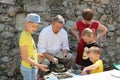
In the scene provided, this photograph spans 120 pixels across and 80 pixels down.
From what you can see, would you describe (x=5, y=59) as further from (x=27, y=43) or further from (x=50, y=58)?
(x=27, y=43)

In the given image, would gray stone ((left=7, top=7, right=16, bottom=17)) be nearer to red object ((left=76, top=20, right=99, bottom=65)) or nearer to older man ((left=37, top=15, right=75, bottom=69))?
older man ((left=37, top=15, right=75, bottom=69))

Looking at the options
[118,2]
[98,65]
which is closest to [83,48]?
[98,65]

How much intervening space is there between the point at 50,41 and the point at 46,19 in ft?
2.35

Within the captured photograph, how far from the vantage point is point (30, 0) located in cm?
539

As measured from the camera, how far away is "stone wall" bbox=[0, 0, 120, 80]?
209 inches

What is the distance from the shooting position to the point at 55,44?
5039 mm

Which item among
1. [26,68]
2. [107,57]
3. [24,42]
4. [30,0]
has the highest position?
[30,0]

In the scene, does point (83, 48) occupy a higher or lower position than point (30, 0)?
lower

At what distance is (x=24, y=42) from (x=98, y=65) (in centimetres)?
103

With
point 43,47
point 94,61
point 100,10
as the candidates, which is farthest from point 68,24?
point 94,61

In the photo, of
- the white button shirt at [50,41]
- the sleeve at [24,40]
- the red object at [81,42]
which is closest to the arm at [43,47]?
the white button shirt at [50,41]

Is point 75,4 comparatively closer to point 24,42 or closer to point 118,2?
point 118,2

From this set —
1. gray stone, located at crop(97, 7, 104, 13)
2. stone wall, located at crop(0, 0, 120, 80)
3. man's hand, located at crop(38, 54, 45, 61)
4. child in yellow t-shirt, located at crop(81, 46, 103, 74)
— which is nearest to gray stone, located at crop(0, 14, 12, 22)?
stone wall, located at crop(0, 0, 120, 80)

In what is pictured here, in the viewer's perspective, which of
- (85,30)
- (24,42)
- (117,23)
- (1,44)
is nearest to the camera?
(24,42)
